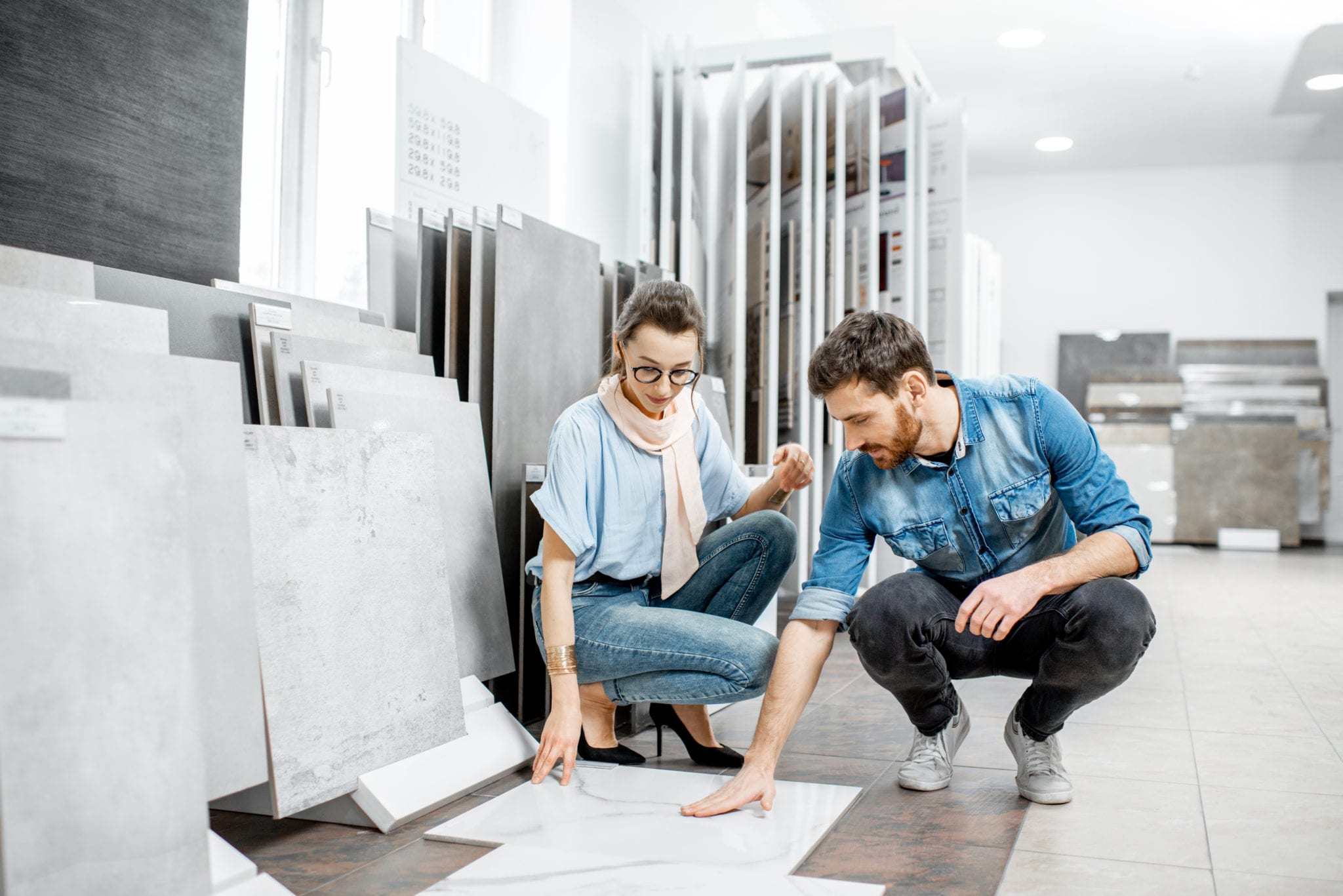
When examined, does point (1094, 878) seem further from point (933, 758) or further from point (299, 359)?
point (299, 359)

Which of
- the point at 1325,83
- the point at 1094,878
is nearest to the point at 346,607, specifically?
the point at 1094,878

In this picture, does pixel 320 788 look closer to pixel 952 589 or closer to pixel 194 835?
pixel 194 835

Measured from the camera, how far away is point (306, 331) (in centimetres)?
203

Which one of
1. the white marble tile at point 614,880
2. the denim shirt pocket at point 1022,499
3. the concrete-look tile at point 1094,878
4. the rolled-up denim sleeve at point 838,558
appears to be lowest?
the concrete-look tile at point 1094,878

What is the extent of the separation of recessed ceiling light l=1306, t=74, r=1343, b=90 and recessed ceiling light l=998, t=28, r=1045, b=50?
1.85 m

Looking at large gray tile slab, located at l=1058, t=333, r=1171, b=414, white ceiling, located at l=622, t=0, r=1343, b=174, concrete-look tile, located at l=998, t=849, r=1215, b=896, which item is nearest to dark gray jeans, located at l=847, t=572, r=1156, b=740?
concrete-look tile, located at l=998, t=849, r=1215, b=896

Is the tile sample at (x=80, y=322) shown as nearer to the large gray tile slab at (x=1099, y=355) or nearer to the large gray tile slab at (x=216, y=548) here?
the large gray tile slab at (x=216, y=548)

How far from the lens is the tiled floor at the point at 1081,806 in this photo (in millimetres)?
1486

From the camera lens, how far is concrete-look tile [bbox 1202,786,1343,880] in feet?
5.00

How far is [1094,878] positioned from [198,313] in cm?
169

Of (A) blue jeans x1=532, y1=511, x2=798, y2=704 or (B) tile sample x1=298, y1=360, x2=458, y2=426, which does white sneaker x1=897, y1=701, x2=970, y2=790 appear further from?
(B) tile sample x1=298, y1=360, x2=458, y2=426

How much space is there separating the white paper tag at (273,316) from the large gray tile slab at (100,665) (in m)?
0.65

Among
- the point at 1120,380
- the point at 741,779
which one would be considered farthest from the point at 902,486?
the point at 1120,380

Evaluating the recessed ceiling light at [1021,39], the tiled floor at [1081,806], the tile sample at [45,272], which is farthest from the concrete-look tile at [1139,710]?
the recessed ceiling light at [1021,39]
